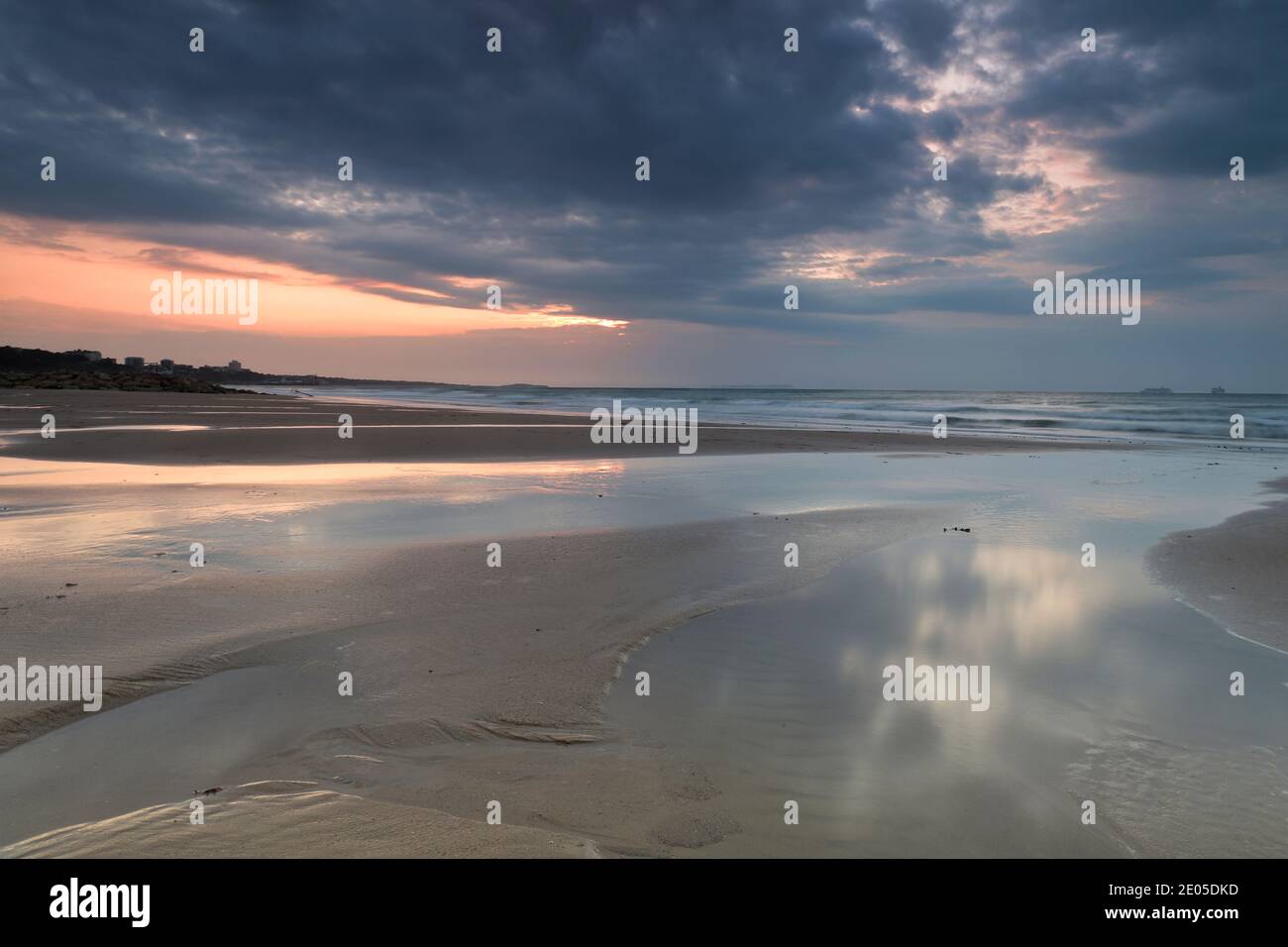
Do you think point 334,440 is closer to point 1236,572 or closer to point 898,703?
point 898,703

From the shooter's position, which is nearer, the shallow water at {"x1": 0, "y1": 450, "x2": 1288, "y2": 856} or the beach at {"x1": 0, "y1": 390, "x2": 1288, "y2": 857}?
the beach at {"x1": 0, "y1": 390, "x2": 1288, "y2": 857}

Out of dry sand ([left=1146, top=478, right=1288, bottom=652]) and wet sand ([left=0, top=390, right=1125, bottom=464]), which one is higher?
wet sand ([left=0, top=390, right=1125, bottom=464])

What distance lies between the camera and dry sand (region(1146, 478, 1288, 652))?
6016 millimetres

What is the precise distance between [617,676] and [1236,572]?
7.11m

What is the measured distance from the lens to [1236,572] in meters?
7.53

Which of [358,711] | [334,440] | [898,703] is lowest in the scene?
[898,703]

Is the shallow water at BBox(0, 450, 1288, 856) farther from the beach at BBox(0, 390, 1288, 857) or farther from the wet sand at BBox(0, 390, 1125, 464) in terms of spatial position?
the wet sand at BBox(0, 390, 1125, 464)

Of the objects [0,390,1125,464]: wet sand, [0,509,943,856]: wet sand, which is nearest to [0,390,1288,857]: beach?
[0,509,943,856]: wet sand

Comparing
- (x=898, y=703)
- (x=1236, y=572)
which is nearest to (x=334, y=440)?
(x=898, y=703)

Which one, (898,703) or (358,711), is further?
(898,703)

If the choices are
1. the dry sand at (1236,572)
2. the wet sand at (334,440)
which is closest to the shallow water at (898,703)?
the dry sand at (1236,572)

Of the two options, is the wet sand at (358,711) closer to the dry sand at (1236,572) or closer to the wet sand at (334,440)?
the dry sand at (1236,572)

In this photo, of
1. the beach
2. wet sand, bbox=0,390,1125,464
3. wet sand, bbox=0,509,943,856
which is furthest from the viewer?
wet sand, bbox=0,390,1125,464

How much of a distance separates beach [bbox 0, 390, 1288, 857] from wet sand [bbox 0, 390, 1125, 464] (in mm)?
7608
